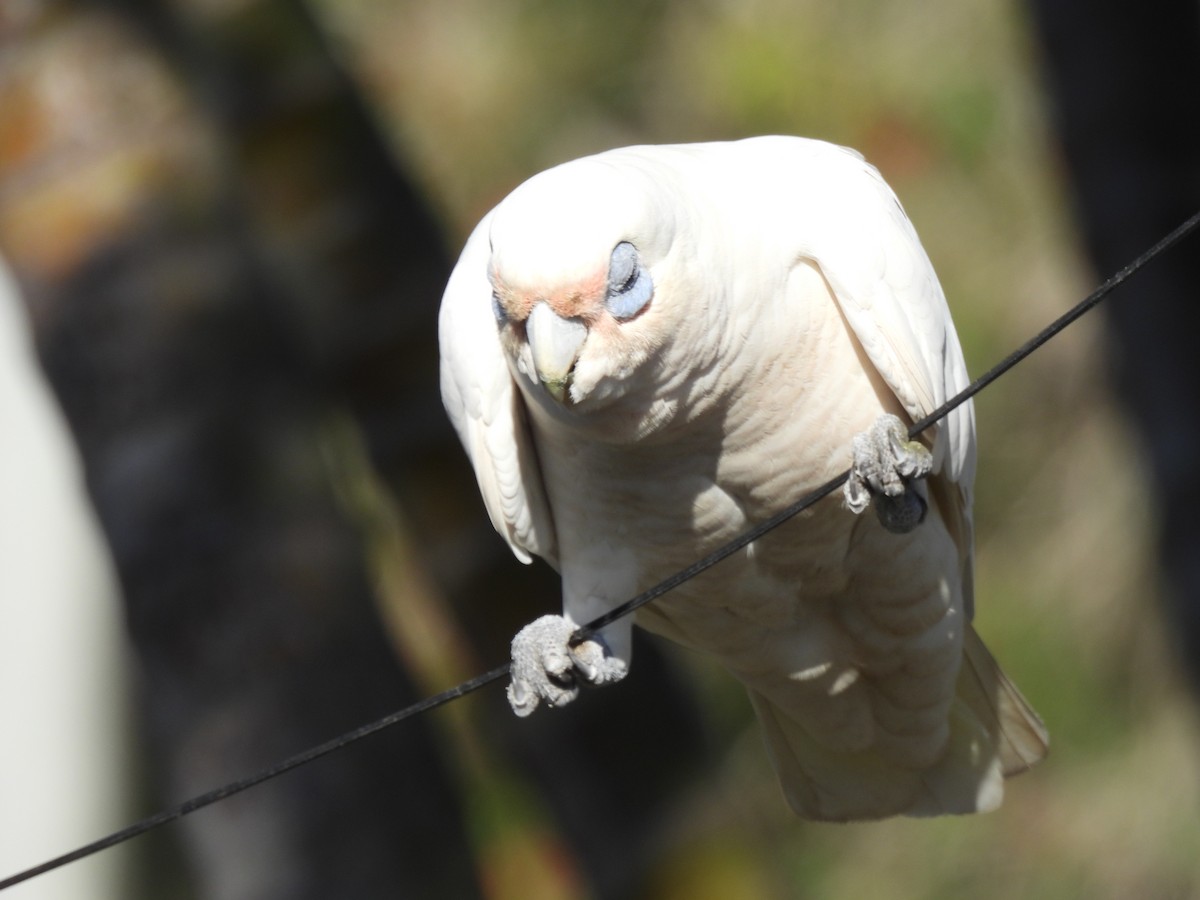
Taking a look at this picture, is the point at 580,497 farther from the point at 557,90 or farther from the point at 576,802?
the point at 557,90

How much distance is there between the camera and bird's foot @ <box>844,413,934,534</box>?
5.78 ft

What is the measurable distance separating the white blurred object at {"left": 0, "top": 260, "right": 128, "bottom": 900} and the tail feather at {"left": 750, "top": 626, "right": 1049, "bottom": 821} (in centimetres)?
372

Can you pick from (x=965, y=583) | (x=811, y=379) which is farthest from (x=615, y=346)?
(x=965, y=583)

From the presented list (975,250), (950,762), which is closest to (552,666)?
(950,762)

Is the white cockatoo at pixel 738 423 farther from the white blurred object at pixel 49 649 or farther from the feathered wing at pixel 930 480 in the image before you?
the white blurred object at pixel 49 649

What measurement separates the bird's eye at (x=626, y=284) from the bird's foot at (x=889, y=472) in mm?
344

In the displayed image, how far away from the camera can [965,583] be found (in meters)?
2.32

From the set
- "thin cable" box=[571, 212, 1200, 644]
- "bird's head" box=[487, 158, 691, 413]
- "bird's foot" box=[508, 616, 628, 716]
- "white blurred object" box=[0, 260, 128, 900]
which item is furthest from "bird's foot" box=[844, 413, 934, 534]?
"white blurred object" box=[0, 260, 128, 900]

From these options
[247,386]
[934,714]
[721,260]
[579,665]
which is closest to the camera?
[721,260]

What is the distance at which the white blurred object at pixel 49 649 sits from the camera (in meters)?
5.41

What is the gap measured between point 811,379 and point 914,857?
3.80 meters

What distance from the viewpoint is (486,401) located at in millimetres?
1917

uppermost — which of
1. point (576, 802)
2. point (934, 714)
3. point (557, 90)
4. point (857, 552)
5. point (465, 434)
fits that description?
point (557, 90)

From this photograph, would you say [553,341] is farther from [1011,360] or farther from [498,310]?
[1011,360]
